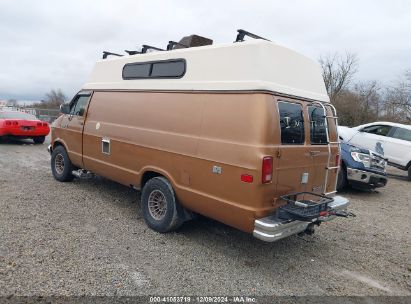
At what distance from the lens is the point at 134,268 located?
13.4 feet

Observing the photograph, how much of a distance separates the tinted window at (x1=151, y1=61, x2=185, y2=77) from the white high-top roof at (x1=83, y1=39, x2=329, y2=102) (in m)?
0.09

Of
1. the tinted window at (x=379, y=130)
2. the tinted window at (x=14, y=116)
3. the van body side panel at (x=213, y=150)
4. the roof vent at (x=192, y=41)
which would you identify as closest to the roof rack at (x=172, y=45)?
the roof vent at (x=192, y=41)

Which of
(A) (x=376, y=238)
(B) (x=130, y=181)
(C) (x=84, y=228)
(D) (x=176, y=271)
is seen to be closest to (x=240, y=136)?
(D) (x=176, y=271)

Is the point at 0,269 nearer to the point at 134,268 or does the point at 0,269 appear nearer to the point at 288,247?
the point at 134,268

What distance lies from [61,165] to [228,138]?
16.2 feet

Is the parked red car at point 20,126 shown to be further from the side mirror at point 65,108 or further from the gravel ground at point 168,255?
the gravel ground at point 168,255

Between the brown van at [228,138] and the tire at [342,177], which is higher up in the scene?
the brown van at [228,138]

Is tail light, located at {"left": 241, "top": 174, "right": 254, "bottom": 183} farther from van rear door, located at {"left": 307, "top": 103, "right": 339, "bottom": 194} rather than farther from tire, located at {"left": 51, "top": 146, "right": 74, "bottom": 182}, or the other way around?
tire, located at {"left": 51, "top": 146, "right": 74, "bottom": 182}

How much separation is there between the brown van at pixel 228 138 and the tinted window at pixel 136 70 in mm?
19

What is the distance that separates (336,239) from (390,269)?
1017mm

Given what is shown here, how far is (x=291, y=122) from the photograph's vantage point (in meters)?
4.40

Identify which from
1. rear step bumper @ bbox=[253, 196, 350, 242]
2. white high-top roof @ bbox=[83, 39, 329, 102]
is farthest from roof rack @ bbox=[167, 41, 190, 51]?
rear step bumper @ bbox=[253, 196, 350, 242]

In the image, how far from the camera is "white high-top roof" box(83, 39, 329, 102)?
4176 millimetres

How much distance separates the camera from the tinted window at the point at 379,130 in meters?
12.0
